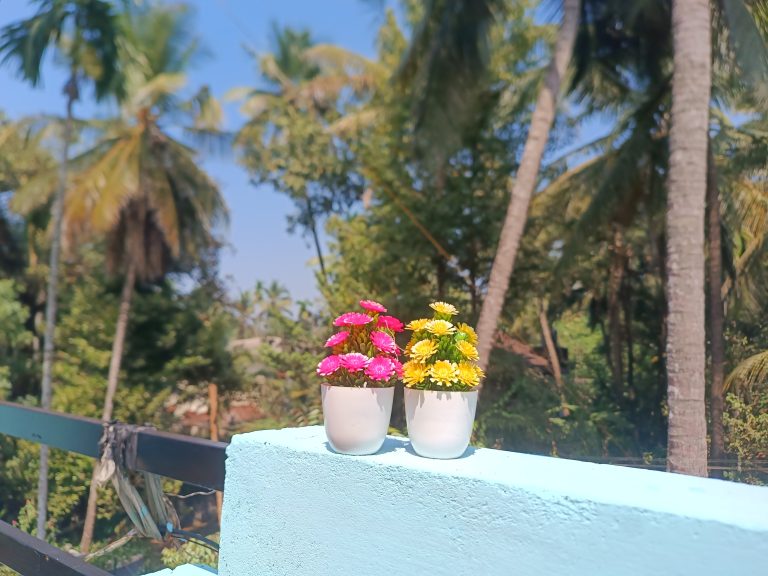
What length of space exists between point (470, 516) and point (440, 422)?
31cm

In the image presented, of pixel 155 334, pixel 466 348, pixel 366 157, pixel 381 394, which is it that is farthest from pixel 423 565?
pixel 155 334

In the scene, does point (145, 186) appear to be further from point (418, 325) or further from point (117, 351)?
point (418, 325)

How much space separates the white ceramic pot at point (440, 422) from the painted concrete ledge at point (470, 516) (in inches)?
2.2

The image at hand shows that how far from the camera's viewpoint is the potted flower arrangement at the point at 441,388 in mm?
1587

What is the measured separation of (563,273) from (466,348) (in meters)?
9.53

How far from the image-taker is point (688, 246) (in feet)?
17.0

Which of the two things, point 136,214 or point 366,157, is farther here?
point 136,214

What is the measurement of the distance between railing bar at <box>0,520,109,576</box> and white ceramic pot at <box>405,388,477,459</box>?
101 centimetres

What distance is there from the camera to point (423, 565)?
1.38 metres

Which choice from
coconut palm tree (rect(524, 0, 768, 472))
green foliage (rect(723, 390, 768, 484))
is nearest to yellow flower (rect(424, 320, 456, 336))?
green foliage (rect(723, 390, 768, 484))

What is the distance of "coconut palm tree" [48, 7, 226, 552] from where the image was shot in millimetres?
13305

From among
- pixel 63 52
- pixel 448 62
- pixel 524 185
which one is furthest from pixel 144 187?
pixel 524 185

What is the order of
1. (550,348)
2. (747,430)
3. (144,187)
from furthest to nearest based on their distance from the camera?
(550,348) < (144,187) < (747,430)

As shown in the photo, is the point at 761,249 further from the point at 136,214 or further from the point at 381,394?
the point at 136,214
